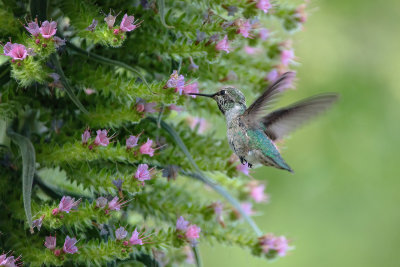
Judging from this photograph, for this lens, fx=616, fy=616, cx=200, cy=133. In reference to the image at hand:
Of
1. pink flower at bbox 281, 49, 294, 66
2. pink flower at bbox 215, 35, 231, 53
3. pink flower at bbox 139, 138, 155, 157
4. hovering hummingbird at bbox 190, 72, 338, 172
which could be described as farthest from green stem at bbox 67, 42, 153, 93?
pink flower at bbox 281, 49, 294, 66

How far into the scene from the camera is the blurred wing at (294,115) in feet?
7.83

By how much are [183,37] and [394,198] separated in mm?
4092

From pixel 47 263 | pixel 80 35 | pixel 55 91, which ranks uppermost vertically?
pixel 80 35

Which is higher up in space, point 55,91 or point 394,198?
point 394,198

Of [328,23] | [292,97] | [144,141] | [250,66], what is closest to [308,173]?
[292,97]

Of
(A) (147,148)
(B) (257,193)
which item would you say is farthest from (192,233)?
(B) (257,193)

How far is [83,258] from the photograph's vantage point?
2.38 metres

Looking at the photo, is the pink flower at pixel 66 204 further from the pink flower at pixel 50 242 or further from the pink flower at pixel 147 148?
the pink flower at pixel 147 148

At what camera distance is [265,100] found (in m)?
2.47

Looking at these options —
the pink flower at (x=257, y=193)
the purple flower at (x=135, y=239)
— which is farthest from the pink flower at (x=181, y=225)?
the pink flower at (x=257, y=193)

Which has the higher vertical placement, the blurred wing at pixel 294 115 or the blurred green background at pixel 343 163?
the blurred green background at pixel 343 163

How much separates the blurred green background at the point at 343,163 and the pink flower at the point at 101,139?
3.43 m

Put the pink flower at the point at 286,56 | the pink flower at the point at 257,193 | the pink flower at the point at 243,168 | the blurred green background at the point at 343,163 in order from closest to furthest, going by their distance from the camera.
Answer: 1. the pink flower at the point at 243,168
2. the pink flower at the point at 286,56
3. the pink flower at the point at 257,193
4. the blurred green background at the point at 343,163

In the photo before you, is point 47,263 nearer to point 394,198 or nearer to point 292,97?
point 292,97
